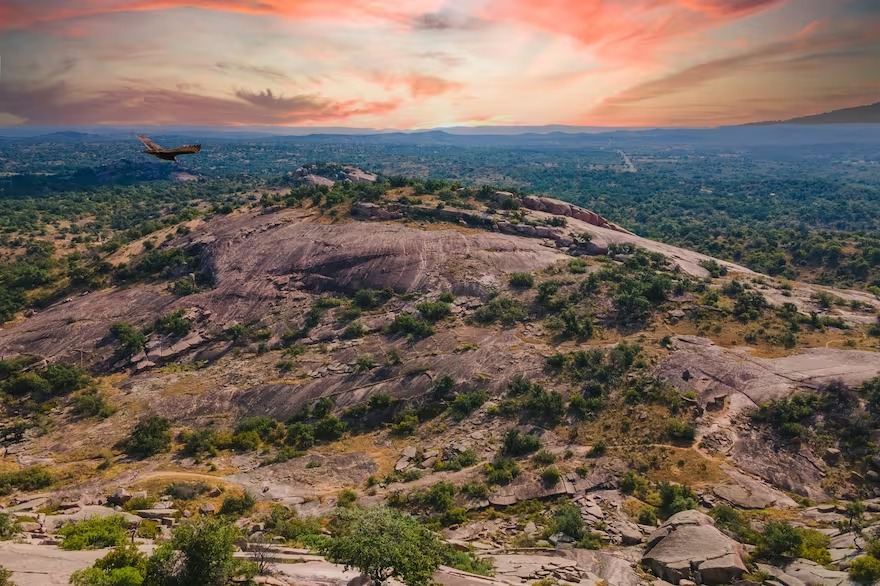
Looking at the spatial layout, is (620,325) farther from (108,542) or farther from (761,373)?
(108,542)

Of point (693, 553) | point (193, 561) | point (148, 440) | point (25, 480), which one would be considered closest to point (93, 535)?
point (193, 561)

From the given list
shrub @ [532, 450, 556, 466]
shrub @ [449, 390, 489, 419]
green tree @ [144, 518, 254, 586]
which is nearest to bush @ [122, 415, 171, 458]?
shrub @ [449, 390, 489, 419]

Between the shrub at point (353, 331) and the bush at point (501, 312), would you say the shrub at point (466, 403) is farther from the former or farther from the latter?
the shrub at point (353, 331)

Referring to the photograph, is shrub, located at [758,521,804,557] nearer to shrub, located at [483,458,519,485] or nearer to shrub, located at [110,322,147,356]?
shrub, located at [483,458,519,485]

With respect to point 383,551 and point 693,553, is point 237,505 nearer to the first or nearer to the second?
point 383,551

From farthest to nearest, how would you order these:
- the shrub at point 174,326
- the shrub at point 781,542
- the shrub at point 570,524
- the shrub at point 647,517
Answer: the shrub at point 174,326, the shrub at point 647,517, the shrub at point 570,524, the shrub at point 781,542

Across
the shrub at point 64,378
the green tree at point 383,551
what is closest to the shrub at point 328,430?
the green tree at point 383,551
